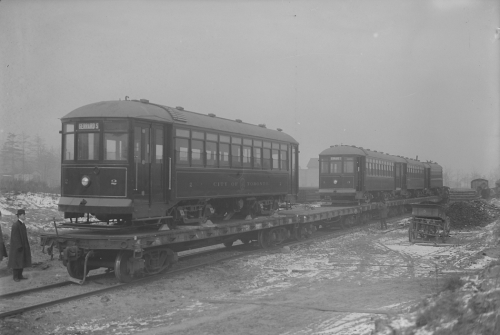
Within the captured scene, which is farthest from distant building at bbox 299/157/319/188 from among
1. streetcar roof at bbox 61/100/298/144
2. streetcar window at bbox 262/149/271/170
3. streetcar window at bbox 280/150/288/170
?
streetcar roof at bbox 61/100/298/144

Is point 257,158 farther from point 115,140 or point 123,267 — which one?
point 123,267

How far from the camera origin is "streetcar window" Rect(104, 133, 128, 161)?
1037cm

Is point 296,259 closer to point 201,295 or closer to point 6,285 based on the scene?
point 201,295

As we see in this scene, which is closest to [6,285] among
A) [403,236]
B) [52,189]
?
[403,236]

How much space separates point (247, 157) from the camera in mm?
15133

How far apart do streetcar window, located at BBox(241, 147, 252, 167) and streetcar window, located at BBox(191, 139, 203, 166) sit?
7.87 ft

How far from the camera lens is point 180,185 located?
11781mm

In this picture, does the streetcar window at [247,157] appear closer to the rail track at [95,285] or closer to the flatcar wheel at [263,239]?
the flatcar wheel at [263,239]

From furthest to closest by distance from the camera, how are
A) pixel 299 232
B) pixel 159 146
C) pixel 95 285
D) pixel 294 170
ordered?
pixel 294 170, pixel 299 232, pixel 159 146, pixel 95 285

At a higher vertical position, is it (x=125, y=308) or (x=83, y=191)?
(x=83, y=191)

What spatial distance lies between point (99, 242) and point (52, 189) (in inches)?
1051

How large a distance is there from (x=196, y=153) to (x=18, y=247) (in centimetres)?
490

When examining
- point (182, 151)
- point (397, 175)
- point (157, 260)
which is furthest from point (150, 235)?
point (397, 175)

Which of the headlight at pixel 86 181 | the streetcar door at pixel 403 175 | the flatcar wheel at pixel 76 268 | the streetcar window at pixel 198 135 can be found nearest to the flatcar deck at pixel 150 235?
the flatcar wheel at pixel 76 268
